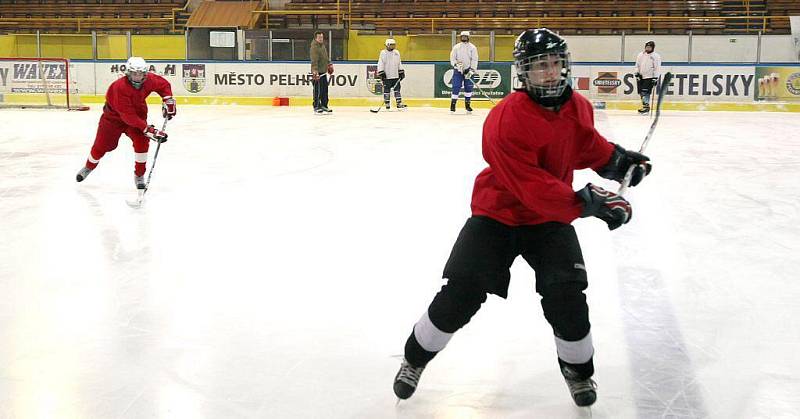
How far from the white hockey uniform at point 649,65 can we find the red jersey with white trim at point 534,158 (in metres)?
12.7

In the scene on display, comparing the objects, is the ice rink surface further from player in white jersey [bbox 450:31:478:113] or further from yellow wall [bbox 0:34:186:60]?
yellow wall [bbox 0:34:186:60]

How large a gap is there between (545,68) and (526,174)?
30 centimetres

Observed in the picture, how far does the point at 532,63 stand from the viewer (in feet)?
7.37

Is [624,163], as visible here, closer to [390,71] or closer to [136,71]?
[136,71]

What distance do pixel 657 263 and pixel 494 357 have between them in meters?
1.73

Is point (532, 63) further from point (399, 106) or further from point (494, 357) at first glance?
point (399, 106)

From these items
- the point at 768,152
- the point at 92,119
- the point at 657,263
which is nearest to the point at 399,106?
the point at 92,119

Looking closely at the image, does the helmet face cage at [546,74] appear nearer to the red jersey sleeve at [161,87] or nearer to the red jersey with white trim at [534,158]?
the red jersey with white trim at [534,158]

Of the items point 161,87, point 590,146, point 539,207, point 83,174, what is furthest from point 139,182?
point 539,207

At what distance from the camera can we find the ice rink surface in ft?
8.37

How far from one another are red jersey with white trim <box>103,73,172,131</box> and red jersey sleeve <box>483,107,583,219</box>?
447 cm

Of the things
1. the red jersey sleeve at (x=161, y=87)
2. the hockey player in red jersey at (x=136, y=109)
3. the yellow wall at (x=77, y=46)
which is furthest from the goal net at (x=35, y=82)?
the red jersey sleeve at (x=161, y=87)

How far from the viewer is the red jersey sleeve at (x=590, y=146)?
2.35m

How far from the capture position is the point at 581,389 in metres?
2.43
